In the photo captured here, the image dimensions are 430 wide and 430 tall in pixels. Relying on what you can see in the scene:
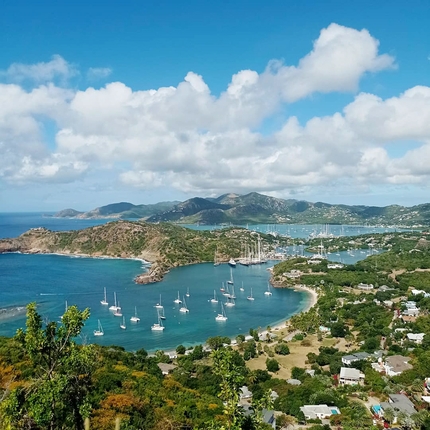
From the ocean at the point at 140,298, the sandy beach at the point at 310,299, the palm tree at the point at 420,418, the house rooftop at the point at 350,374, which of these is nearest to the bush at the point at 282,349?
the sandy beach at the point at 310,299

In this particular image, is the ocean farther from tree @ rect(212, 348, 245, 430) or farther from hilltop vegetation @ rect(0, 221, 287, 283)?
tree @ rect(212, 348, 245, 430)

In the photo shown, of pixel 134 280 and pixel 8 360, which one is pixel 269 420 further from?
pixel 134 280

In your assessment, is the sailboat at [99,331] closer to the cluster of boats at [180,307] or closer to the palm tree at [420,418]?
the cluster of boats at [180,307]

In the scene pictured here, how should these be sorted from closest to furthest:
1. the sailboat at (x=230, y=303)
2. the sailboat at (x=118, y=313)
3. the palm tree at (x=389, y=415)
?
the palm tree at (x=389, y=415)
the sailboat at (x=118, y=313)
the sailboat at (x=230, y=303)

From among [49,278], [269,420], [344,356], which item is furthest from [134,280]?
[269,420]

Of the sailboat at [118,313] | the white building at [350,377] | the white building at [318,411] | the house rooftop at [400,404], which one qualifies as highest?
the house rooftop at [400,404]

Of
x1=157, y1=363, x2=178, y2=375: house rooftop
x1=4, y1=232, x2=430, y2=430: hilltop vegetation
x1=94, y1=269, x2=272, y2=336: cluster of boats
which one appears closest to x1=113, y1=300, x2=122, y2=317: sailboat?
x1=94, y1=269, x2=272, y2=336: cluster of boats
